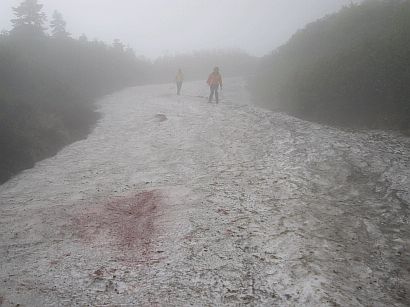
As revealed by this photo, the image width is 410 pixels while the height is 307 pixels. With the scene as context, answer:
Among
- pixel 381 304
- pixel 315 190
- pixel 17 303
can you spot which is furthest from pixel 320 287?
pixel 17 303

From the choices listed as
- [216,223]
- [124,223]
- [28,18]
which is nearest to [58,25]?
[28,18]

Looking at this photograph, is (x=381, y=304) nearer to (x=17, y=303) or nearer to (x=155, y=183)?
(x=17, y=303)

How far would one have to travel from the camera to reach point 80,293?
590 cm

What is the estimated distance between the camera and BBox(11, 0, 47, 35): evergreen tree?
91.7 ft

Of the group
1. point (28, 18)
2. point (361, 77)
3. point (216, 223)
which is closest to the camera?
point (216, 223)

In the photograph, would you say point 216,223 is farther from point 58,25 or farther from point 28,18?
point 58,25

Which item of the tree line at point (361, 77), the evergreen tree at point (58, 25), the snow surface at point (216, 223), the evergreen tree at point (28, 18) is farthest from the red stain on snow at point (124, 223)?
the evergreen tree at point (58, 25)

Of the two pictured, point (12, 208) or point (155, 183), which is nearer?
point (12, 208)

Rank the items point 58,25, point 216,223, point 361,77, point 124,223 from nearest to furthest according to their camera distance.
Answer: point 216,223, point 124,223, point 361,77, point 58,25

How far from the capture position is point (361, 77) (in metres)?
14.0

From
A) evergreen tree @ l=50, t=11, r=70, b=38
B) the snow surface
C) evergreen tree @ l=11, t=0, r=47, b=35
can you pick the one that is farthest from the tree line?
evergreen tree @ l=50, t=11, r=70, b=38

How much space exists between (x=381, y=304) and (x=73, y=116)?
15.0 m

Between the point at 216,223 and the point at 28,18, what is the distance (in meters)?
27.9

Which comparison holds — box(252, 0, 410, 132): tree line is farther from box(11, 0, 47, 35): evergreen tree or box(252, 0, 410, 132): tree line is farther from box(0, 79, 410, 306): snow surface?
box(11, 0, 47, 35): evergreen tree
